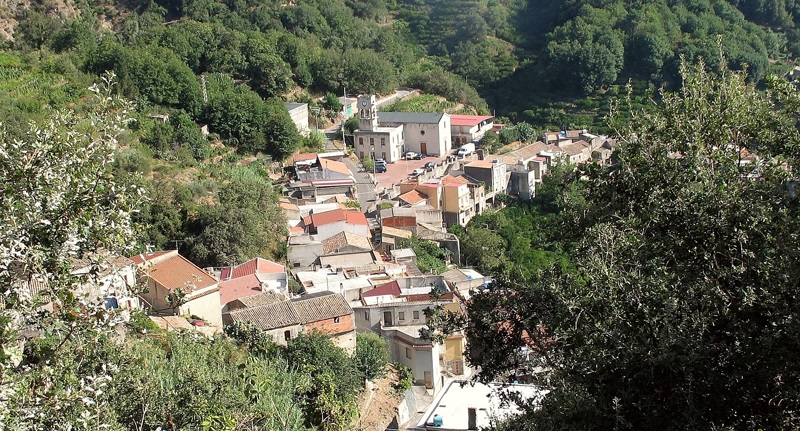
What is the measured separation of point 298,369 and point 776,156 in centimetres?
952

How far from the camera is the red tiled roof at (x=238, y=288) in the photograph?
1836 centimetres

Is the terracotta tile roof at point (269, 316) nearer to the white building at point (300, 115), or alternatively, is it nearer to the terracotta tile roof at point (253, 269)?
the terracotta tile roof at point (253, 269)

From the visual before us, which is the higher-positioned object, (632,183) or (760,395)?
(632,183)

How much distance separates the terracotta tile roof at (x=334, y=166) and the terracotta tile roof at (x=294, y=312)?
13.7 metres

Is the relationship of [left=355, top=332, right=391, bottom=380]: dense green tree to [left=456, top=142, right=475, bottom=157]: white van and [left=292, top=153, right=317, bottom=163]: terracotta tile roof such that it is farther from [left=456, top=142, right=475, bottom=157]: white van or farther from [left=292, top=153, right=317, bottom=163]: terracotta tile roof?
[left=456, top=142, right=475, bottom=157]: white van

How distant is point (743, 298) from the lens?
5.50 m

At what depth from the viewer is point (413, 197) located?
29562 mm

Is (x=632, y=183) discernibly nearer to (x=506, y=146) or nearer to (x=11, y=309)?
(x=11, y=309)

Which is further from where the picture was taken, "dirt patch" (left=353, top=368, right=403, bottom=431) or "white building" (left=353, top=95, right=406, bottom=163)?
"white building" (left=353, top=95, right=406, bottom=163)

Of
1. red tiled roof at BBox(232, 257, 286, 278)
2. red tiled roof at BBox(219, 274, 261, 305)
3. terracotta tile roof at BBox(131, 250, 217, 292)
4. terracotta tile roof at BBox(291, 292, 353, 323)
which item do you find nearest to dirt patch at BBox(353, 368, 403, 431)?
terracotta tile roof at BBox(291, 292, 353, 323)

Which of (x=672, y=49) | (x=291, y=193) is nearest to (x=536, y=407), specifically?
(x=291, y=193)

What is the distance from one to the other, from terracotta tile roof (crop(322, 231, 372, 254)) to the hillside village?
4cm

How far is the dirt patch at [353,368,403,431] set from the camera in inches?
564

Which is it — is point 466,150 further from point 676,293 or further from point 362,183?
Answer: point 676,293
